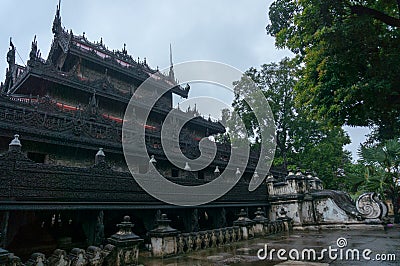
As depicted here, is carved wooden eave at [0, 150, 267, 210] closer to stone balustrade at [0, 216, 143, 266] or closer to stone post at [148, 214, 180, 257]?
stone post at [148, 214, 180, 257]

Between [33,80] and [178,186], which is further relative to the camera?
[33,80]

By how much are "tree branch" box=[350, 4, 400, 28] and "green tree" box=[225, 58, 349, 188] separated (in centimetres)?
1850

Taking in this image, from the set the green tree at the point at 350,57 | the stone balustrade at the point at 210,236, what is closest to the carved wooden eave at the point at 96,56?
the green tree at the point at 350,57

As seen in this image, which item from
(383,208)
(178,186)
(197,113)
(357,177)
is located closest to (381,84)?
(383,208)

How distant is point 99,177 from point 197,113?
50.5 feet

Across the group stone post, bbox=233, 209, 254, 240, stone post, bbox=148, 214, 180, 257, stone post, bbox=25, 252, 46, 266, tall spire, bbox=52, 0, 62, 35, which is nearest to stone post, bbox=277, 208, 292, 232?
stone post, bbox=233, 209, 254, 240

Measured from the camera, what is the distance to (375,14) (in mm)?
7578

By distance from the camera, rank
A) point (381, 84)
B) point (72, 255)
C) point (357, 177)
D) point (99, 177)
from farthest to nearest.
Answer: point (357, 177)
point (99, 177)
point (381, 84)
point (72, 255)

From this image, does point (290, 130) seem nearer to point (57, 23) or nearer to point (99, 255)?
point (57, 23)

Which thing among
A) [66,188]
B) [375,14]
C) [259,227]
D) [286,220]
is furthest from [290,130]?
[66,188]

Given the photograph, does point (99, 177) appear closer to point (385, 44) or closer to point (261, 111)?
point (385, 44)

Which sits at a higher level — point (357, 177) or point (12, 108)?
point (12, 108)

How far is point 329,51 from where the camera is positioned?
8266 millimetres

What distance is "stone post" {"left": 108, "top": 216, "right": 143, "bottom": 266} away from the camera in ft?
19.2
